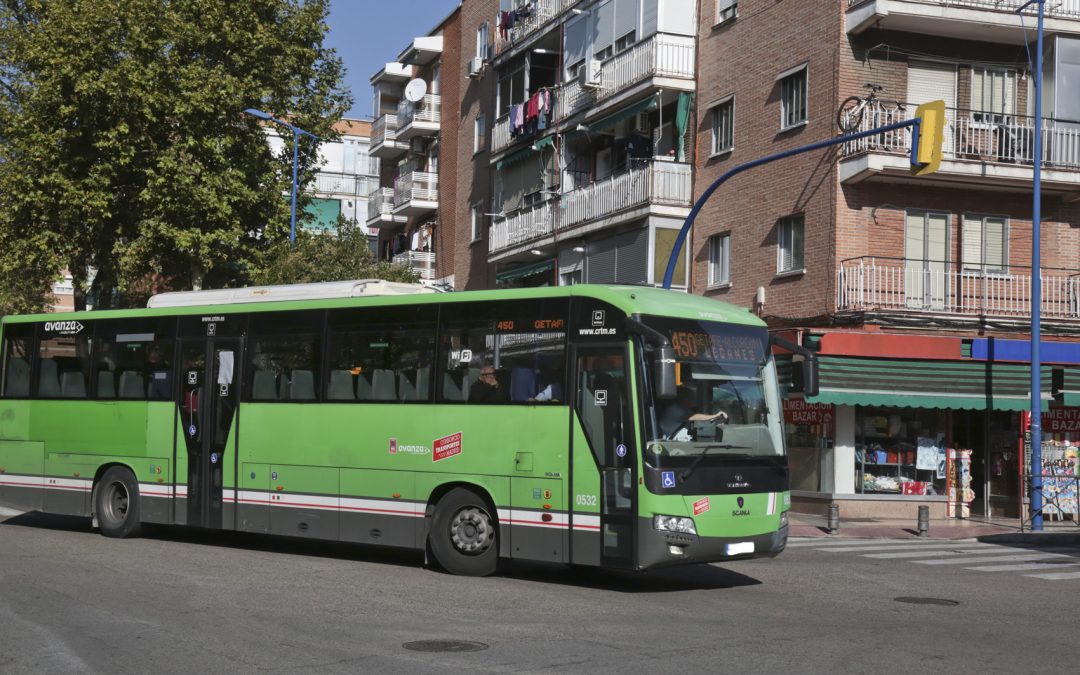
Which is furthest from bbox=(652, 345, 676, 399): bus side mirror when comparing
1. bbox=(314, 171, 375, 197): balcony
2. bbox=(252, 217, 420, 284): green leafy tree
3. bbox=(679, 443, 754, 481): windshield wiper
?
bbox=(314, 171, 375, 197): balcony

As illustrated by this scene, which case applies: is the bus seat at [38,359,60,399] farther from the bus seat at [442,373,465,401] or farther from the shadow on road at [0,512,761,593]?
the bus seat at [442,373,465,401]

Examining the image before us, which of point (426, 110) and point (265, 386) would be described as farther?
point (426, 110)

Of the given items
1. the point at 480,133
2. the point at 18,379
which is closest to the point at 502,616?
the point at 18,379

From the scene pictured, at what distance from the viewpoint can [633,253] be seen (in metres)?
30.7

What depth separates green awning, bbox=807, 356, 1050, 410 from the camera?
2461 centimetres

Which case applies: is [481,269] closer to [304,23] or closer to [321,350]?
[304,23]

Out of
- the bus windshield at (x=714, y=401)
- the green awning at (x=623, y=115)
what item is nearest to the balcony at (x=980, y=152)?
the green awning at (x=623, y=115)

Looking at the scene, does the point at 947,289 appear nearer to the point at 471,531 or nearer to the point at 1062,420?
the point at 1062,420

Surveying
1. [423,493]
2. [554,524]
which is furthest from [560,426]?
[423,493]

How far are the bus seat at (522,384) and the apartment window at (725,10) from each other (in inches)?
700

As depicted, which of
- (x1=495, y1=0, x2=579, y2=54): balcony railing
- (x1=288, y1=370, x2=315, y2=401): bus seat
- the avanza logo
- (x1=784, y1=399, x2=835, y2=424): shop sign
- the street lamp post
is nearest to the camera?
(x1=288, y1=370, x2=315, y2=401): bus seat

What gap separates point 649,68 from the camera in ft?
99.4

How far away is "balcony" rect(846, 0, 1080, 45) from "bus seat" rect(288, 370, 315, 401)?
1445 cm

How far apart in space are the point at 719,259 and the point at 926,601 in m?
17.2
